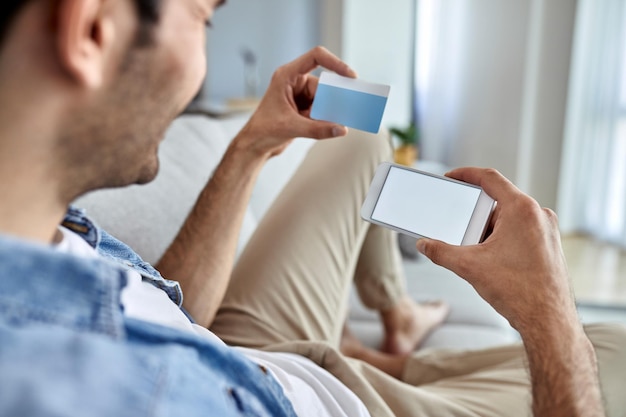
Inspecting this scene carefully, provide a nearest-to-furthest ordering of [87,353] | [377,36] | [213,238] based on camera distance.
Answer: [87,353] → [213,238] → [377,36]

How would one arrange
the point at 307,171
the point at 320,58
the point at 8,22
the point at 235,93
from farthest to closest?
1. the point at 235,93
2. the point at 307,171
3. the point at 320,58
4. the point at 8,22

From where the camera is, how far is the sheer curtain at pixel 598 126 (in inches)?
105

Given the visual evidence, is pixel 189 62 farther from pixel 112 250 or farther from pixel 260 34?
pixel 260 34

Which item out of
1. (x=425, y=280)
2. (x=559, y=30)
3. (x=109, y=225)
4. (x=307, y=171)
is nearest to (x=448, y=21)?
(x=559, y=30)

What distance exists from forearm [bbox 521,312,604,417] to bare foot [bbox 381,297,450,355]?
2.06 ft

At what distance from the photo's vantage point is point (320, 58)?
882mm

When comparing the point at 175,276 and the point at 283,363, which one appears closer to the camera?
the point at 283,363

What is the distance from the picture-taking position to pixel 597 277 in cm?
247

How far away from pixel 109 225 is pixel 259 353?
1.14 feet

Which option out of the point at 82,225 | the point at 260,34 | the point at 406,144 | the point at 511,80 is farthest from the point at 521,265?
the point at 260,34

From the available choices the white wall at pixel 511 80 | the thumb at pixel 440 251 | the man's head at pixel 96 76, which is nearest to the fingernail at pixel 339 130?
the thumb at pixel 440 251

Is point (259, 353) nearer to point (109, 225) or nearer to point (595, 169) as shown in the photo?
point (109, 225)

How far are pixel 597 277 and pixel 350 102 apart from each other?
6.64ft

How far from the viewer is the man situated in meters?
0.40
